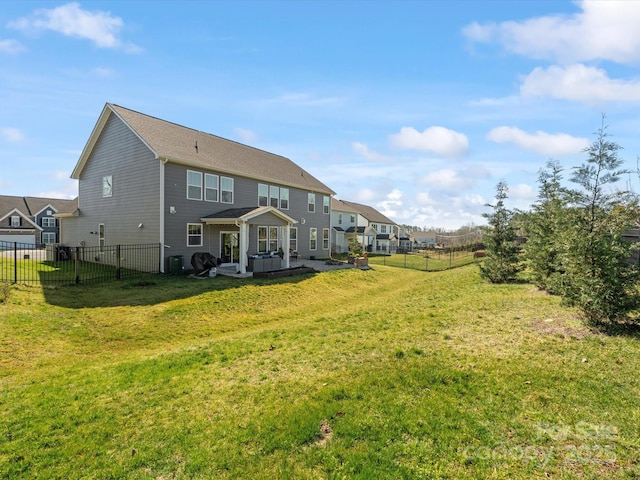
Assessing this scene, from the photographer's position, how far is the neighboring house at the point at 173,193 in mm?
16109

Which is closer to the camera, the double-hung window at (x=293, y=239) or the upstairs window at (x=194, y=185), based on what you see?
the upstairs window at (x=194, y=185)

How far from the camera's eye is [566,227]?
754 cm

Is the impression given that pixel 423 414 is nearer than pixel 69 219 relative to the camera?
Yes

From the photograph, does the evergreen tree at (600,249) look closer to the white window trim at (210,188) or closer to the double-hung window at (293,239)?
the white window trim at (210,188)

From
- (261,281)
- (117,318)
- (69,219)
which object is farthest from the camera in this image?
(69,219)

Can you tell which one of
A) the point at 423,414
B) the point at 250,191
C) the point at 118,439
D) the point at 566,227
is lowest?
the point at 118,439

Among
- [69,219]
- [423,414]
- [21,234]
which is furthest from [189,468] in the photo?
[21,234]

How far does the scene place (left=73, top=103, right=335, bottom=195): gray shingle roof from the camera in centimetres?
1666

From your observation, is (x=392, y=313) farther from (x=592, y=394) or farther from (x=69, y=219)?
(x=69, y=219)

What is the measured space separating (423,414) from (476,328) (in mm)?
3882

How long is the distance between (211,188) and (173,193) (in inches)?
93.2

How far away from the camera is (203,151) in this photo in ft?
62.0

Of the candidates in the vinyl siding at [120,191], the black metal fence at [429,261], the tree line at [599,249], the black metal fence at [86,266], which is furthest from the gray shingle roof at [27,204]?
the tree line at [599,249]

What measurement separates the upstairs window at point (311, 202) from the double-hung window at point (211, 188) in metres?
8.82
